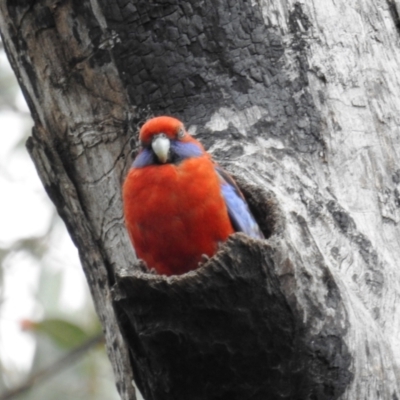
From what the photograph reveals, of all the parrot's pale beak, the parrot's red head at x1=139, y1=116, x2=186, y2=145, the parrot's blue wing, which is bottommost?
the parrot's blue wing

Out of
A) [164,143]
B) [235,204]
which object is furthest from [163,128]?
[235,204]

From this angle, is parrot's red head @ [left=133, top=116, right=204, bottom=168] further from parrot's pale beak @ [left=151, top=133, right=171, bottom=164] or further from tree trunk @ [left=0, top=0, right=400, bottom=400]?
tree trunk @ [left=0, top=0, right=400, bottom=400]

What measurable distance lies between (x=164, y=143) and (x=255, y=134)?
48 centimetres

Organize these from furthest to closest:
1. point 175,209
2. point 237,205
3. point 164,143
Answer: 1. point 164,143
2. point 175,209
3. point 237,205

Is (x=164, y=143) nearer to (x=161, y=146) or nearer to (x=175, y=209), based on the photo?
(x=161, y=146)

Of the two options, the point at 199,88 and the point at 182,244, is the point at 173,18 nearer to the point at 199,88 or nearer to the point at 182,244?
the point at 199,88

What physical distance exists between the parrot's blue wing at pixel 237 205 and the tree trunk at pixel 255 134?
63mm

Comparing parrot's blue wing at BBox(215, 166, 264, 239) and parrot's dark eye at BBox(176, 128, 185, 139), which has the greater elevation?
parrot's dark eye at BBox(176, 128, 185, 139)

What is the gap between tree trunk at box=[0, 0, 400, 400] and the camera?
362cm

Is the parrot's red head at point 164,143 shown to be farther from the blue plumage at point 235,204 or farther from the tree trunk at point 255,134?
the tree trunk at point 255,134

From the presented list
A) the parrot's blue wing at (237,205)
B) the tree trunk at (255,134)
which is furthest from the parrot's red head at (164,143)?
the parrot's blue wing at (237,205)

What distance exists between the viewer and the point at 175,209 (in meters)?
4.29

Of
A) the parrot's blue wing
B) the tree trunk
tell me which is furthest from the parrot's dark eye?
the parrot's blue wing

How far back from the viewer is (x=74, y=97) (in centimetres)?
459
